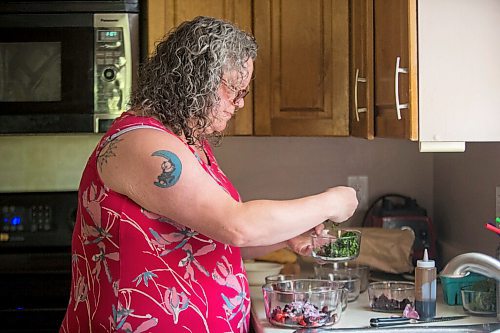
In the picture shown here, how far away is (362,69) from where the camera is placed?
2.48m

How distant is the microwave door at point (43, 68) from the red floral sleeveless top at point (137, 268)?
0.71 metres

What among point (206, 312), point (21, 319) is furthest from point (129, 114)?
point (21, 319)

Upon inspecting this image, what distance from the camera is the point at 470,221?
8.80 feet

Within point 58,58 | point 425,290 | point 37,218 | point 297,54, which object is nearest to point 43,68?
point 58,58

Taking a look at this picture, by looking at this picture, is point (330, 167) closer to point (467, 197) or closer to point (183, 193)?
point (467, 197)

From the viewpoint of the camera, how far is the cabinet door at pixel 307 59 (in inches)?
104

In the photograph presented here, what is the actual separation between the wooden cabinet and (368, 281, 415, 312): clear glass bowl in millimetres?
586

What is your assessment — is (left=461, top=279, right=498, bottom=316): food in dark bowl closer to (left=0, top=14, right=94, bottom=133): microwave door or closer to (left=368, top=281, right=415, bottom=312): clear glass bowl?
(left=368, top=281, right=415, bottom=312): clear glass bowl

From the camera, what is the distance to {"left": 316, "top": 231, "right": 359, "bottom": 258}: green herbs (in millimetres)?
2146

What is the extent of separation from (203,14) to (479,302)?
3.87 ft

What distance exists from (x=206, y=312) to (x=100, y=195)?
0.34 metres

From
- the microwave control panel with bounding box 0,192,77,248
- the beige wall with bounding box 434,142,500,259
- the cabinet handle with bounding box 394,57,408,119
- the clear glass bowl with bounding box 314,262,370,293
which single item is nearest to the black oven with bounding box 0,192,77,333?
the microwave control panel with bounding box 0,192,77,248

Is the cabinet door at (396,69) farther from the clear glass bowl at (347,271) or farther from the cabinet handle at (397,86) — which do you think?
the clear glass bowl at (347,271)

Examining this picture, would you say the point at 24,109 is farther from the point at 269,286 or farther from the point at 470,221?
the point at 470,221
